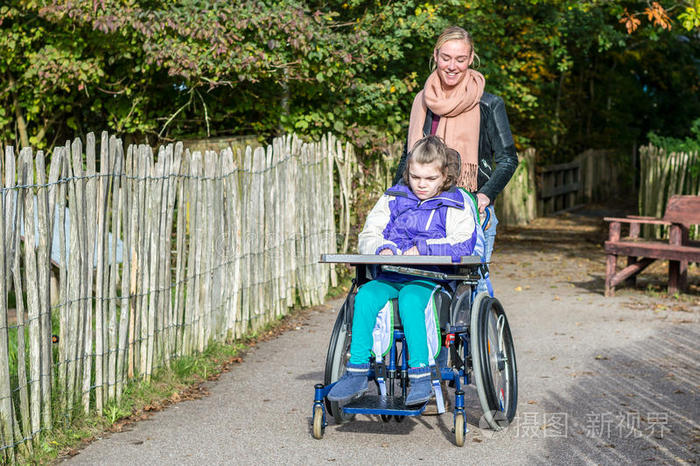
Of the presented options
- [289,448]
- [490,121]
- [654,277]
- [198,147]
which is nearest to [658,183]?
[654,277]

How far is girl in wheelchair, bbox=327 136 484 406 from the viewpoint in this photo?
4.87 meters

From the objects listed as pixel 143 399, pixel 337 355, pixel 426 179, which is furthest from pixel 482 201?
pixel 143 399

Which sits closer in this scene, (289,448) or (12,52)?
(289,448)

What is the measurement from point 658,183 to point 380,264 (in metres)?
12.7

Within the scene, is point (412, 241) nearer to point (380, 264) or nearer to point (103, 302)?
point (380, 264)

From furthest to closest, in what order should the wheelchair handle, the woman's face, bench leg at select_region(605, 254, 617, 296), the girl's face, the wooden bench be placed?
bench leg at select_region(605, 254, 617, 296) < the wooden bench < the woman's face < the wheelchair handle < the girl's face

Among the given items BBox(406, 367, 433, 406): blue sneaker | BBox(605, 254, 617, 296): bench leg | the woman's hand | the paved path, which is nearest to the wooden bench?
BBox(605, 254, 617, 296): bench leg

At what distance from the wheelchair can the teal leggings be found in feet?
0.28

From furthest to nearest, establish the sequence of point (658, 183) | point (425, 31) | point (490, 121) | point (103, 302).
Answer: point (658, 183)
point (425, 31)
point (490, 121)
point (103, 302)

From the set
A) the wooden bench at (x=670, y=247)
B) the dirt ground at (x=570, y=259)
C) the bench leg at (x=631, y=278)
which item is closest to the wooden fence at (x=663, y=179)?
the dirt ground at (x=570, y=259)

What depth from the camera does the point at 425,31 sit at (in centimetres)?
1190

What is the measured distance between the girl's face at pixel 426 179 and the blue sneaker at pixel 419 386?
0.92 metres

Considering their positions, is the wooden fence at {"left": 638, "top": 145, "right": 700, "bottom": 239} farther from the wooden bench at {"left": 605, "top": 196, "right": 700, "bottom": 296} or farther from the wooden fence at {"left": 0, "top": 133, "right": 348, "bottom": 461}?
the wooden fence at {"left": 0, "top": 133, "right": 348, "bottom": 461}

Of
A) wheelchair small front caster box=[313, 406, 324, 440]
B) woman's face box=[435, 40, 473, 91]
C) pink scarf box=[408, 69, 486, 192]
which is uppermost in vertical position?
woman's face box=[435, 40, 473, 91]
